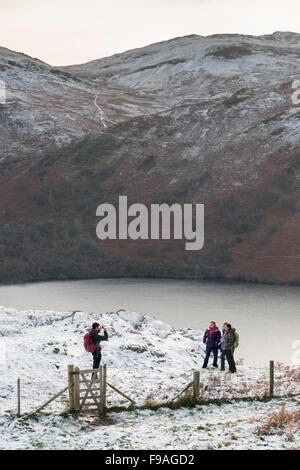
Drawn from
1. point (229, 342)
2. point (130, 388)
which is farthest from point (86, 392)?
point (229, 342)

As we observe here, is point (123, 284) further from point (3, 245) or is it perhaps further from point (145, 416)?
point (145, 416)

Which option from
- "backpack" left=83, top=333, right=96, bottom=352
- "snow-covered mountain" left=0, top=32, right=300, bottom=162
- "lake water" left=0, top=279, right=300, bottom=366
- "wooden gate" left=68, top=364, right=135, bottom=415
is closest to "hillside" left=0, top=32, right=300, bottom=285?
"snow-covered mountain" left=0, top=32, right=300, bottom=162

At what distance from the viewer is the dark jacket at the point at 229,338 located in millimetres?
22781

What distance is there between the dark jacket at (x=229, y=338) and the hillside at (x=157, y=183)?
179ft

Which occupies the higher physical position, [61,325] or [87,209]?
[87,209]

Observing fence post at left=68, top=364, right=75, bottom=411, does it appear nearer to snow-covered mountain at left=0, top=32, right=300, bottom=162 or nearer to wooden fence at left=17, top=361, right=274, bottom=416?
wooden fence at left=17, top=361, right=274, bottom=416

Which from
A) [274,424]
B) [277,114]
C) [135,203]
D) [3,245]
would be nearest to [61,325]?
[274,424]

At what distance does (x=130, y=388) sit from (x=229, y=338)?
14.6 ft

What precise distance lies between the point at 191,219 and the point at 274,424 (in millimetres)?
78443

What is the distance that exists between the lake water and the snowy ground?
1160 cm

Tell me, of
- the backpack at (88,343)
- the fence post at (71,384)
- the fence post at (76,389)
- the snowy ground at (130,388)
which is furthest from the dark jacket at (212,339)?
the fence post at (71,384)

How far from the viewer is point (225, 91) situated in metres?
173

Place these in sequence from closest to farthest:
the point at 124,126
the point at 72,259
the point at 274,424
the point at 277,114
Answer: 1. the point at 274,424
2. the point at 72,259
3. the point at 277,114
4. the point at 124,126

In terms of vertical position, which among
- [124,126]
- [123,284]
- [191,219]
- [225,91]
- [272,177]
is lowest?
[123,284]
